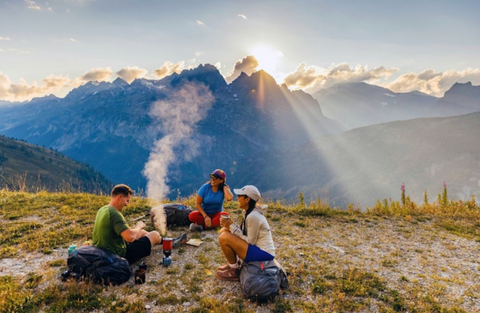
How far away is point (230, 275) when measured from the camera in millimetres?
7496

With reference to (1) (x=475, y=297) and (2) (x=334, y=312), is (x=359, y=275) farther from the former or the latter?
(1) (x=475, y=297)

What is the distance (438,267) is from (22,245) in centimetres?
1454

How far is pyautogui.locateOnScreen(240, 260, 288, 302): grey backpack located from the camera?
6535 millimetres

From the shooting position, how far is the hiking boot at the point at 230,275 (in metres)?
7.50

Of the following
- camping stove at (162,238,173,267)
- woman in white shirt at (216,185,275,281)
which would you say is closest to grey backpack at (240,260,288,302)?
woman in white shirt at (216,185,275,281)

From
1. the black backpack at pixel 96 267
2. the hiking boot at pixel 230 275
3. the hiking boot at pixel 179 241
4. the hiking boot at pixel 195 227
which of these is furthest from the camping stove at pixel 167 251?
the hiking boot at pixel 195 227

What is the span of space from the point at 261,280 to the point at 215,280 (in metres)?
1.61

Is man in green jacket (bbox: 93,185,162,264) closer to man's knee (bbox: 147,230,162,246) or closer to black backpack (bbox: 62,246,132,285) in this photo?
black backpack (bbox: 62,246,132,285)

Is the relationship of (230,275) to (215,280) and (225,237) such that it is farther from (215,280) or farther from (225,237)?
(225,237)

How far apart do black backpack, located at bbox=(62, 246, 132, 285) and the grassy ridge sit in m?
0.25

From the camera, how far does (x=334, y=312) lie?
6.25 meters

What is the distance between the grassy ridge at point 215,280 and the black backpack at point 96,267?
0.25m

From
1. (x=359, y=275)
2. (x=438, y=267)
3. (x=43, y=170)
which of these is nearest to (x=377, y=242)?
(x=438, y=267)

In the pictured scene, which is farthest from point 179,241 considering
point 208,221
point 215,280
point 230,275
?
point 230,275
